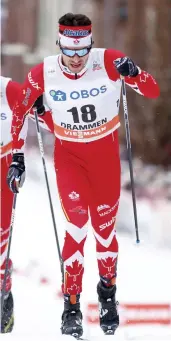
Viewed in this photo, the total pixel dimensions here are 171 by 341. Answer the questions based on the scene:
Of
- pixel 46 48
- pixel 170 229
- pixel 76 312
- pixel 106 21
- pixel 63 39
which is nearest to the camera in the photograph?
pixel 63 39

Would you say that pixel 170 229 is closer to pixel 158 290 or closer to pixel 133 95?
pixel 158 290

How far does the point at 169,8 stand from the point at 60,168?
10.1 meters

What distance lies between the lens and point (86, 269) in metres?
9.20

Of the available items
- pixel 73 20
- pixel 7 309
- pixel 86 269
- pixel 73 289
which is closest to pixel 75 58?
pixel 73 20

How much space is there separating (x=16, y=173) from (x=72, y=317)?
3.39 ft

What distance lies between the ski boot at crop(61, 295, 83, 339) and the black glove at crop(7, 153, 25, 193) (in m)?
0.83

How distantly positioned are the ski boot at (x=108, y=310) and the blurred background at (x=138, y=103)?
402 centimetres

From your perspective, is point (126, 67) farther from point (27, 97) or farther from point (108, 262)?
point (108, 262)

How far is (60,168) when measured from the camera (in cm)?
546

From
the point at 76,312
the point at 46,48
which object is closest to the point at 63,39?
the point at 76,312

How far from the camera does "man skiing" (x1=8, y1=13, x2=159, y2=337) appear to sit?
17.2 ft

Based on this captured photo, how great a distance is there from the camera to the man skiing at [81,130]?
5.25m

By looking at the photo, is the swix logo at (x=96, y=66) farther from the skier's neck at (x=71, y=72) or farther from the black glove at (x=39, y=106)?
the black glove at (x=39, y=106)

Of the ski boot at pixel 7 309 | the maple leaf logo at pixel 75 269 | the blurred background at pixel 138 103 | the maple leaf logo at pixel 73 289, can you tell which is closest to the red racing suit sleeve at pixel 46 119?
the maple leaf logo at pixel 75 269
